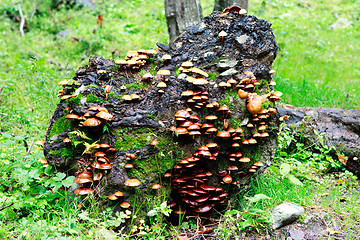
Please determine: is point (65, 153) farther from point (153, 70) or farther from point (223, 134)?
point (223, 134)

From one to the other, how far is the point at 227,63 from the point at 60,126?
2.71 meters

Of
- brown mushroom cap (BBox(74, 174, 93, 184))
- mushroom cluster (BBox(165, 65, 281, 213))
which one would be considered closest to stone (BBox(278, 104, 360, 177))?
mushroom cluster (BBox(165, 65, 281, 213))

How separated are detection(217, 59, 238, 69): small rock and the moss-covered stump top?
2cm

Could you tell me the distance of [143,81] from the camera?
428 cm

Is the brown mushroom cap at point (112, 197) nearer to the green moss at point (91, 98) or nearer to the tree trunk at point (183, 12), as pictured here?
the green moss at point (91, 98)

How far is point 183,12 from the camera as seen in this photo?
250 inches

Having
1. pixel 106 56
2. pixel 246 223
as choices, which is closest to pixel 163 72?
pixel 246 223

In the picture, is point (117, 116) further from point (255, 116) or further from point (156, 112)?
point (255, 116)

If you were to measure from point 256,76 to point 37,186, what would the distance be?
3.65 meters

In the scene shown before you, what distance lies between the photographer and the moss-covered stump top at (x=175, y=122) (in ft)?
12.0

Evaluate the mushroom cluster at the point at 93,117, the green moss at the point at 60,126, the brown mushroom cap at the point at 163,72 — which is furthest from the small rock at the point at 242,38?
the green moss at the point at 60,126

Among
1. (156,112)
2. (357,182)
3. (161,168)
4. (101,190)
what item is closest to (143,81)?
(156,112)

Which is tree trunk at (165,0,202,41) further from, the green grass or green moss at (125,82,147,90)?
green moss at (125,82,147,90)

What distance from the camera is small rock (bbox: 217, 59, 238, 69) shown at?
172 inches
